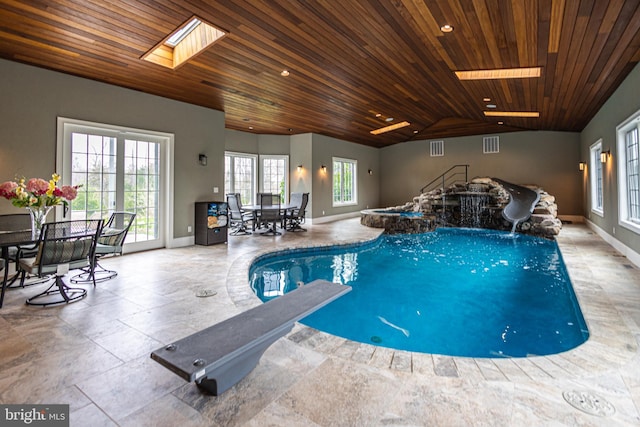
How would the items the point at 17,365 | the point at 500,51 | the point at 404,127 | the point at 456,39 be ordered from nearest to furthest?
the point at 17,365 < the point at 456,39 < the point at 500,51 < the point at 404,127

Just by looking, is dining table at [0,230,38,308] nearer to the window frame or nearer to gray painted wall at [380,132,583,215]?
the window frame

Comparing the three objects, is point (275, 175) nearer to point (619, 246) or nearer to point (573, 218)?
point (619, 246)

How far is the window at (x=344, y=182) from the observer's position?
11.5 m

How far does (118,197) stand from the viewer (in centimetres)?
555

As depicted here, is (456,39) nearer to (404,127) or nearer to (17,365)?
(17,365)

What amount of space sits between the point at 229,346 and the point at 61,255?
2.64 metres

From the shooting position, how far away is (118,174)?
18.1 ft

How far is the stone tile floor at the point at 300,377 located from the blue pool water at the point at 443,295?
54cm

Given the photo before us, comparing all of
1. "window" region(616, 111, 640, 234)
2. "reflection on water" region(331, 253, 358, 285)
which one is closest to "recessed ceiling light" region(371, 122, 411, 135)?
"window" region(616, 111, 640, 234)

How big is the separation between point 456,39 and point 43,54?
530 centimetres

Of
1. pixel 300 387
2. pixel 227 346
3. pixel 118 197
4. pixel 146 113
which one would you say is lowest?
pixel 300 387

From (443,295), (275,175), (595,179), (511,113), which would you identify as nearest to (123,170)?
(275,175)

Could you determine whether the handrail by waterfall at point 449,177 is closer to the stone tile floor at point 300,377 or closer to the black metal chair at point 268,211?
the black metal chair at point 268,211

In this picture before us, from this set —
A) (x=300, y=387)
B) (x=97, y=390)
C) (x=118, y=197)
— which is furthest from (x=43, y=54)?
(x=300, y=387)
